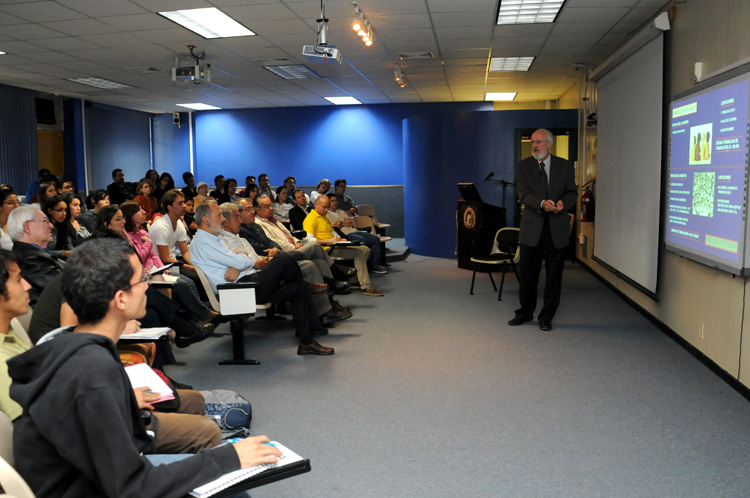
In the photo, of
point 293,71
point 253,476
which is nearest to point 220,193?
point 293,71

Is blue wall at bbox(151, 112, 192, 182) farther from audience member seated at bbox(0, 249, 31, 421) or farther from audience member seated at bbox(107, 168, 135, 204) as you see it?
audience member seated at bbox(0, 249, 31, 421)

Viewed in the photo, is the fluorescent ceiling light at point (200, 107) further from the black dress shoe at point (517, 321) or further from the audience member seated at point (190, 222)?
the black dress shoe at point (517, 321)

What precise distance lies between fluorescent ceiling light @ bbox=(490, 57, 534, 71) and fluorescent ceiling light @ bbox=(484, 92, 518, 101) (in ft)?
10.4

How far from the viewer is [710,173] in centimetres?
434

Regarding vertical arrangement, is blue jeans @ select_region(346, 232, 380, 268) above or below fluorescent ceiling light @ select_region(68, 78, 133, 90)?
below

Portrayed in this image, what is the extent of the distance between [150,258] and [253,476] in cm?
410

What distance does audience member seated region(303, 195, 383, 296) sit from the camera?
23.4ft

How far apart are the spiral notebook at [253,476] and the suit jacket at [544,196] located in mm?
4364

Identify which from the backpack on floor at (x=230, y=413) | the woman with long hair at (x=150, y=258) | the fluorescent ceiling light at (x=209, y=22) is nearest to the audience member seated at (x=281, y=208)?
the fluorescent ceiling light at (x=209, y=22)

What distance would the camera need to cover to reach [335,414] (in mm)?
3633

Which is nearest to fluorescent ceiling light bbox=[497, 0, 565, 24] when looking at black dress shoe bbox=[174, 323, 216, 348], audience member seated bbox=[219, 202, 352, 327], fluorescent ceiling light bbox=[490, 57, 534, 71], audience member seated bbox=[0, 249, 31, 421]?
fluorescent ceiling light bbox=[490, 57, 534, 71]

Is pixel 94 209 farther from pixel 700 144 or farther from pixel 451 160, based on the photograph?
pixel 451 160

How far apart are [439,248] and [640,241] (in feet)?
16.6

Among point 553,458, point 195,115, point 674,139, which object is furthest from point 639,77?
point 195,115
